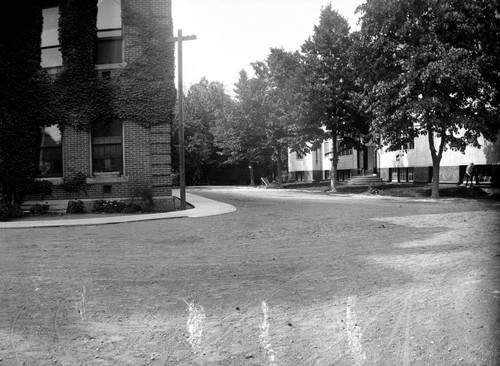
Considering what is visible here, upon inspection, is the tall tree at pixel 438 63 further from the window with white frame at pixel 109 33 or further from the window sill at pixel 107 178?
the window sill at pixel 107 178

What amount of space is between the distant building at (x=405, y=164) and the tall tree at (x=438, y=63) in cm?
299

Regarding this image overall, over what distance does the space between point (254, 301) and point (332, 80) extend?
84.9 ft

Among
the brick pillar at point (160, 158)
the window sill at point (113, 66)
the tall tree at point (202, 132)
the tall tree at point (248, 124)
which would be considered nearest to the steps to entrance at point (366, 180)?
the tall tree at point (248, 124)

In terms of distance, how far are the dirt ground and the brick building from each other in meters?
7.41

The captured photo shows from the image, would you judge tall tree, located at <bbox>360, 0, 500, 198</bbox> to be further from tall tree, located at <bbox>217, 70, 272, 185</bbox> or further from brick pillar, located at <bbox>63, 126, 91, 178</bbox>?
tall tree, located at <bbox>217, 70, 272, 185</bbox>

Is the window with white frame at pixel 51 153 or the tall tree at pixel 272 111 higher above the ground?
the tall tree at pixel 272 111

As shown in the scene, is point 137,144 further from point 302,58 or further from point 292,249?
point 302,58

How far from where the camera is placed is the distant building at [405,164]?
22531 mm

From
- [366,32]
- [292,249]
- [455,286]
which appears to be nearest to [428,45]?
[366,32]

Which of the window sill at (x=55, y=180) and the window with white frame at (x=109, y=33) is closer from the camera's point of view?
the window sill at (x=55, y=180)

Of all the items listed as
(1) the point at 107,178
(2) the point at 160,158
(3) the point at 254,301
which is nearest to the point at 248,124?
(2) the point at 160,158

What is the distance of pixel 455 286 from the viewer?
4785mm

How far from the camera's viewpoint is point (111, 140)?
16.4 meters

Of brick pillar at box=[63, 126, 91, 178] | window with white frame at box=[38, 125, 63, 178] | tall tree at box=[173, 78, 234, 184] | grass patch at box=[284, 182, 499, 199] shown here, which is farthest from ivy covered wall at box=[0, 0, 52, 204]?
tall tree at box=[173, 78, 234, 184]
